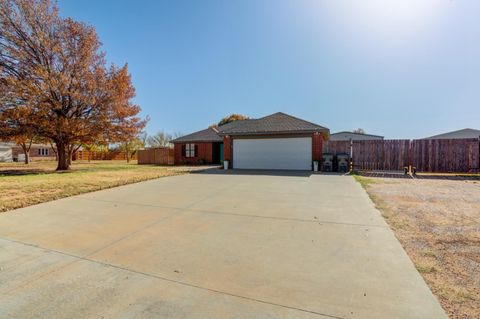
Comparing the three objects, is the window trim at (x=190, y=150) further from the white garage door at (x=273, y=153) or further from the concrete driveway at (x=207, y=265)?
the concrete driveway at (x=207, y=265)

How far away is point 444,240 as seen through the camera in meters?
3.46

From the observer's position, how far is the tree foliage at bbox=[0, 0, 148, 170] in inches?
500

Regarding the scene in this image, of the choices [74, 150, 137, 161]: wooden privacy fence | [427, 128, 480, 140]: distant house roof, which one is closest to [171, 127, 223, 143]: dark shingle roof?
[74, 150, 137, 161]: wooden privacy fence

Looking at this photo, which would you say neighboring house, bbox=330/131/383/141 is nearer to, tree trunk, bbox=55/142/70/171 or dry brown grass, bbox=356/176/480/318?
dry brown grass, bbox=356/176/480/318

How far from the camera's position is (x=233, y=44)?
13.0 metres

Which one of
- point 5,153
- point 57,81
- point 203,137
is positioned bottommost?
point 5,153

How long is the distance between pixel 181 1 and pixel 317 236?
11614mm

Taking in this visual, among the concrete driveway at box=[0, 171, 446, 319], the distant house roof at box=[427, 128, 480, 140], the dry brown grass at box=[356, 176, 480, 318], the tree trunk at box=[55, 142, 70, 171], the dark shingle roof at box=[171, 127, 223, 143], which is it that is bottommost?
the concrete driveway at box=[0, 171, 446, 319]

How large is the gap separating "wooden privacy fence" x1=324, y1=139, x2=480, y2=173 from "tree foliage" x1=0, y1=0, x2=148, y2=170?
49.9 feet

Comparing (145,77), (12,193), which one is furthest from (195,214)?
(145,77)

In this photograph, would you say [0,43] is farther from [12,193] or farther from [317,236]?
[317,236]

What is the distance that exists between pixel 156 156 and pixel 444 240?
24915 millimetres

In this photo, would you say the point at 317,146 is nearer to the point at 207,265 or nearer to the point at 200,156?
the point at 200,156

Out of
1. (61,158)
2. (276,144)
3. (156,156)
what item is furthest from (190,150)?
(276,144)
